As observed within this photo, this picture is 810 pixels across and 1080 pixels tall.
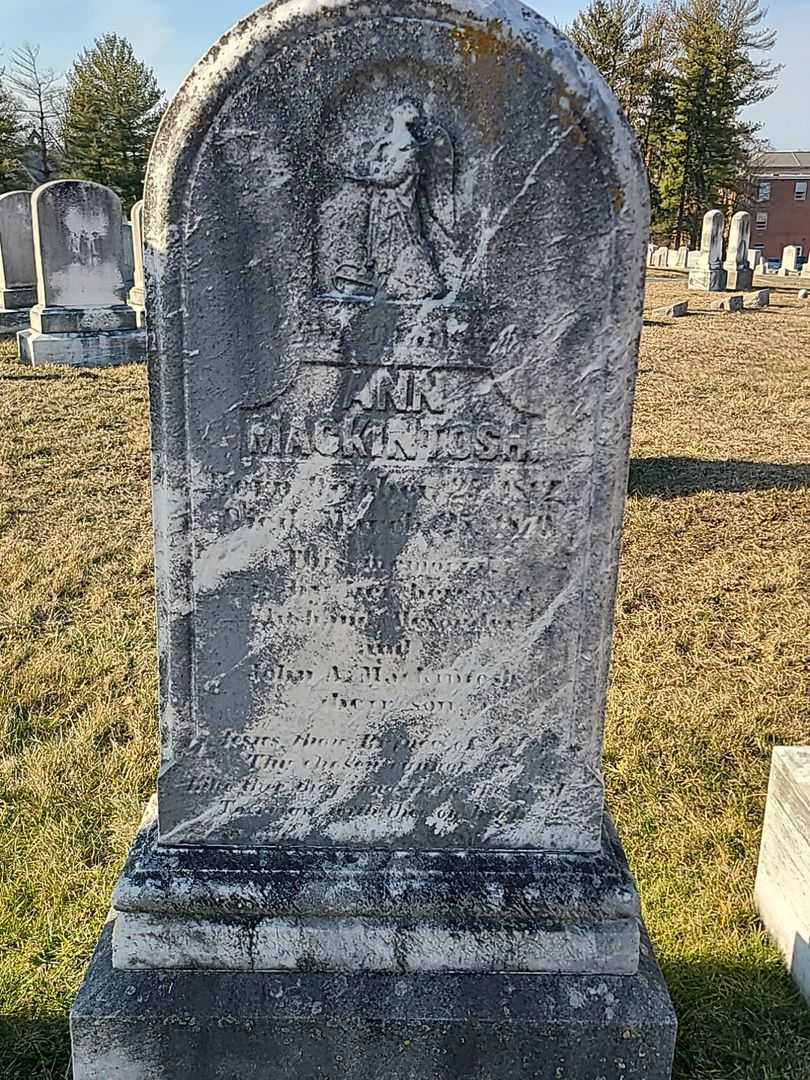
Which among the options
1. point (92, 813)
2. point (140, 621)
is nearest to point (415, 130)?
point (92, 813)

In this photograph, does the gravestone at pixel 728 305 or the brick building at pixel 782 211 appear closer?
the gravestone at pixel 728 305

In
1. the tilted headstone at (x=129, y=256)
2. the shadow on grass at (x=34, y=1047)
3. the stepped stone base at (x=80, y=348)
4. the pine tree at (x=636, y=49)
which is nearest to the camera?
the shadow on grass at (x=34, y=1047)

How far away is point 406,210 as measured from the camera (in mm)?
1704

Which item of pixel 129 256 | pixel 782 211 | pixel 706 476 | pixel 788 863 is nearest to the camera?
pixel 788 863

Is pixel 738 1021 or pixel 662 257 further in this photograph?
pixel 662 257

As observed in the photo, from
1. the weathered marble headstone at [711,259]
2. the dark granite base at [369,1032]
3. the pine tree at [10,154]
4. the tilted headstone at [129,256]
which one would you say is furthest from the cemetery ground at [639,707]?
the pine tree at [10,154]

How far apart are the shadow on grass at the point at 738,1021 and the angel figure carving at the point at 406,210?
1.98 meters

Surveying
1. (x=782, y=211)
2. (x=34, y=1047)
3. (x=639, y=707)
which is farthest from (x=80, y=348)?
(x=782, y=211)

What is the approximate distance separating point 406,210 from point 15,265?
46.7ft

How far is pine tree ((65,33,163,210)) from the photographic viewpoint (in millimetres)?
31062

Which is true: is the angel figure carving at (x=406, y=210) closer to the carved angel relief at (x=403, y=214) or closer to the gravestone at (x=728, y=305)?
the carved angel relief at (x=403, y=214)

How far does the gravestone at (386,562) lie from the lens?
1.66 m

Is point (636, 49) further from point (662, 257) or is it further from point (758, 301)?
point (758, 301)

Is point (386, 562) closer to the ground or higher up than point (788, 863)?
higher up
